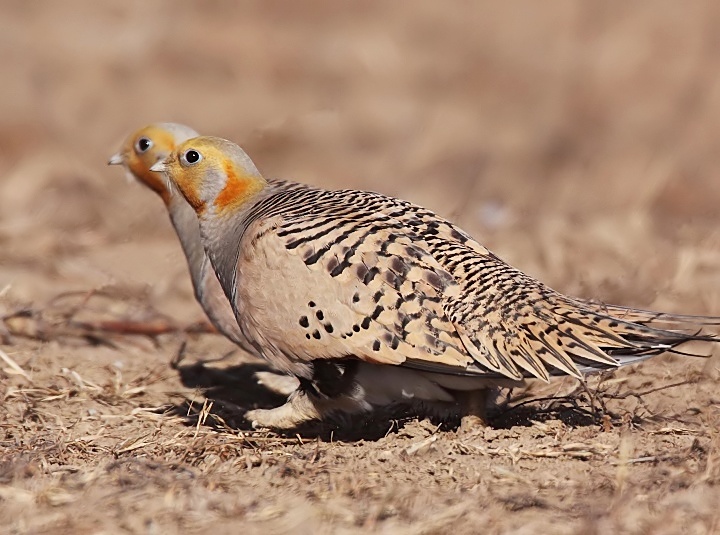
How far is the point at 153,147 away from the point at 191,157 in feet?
4.77

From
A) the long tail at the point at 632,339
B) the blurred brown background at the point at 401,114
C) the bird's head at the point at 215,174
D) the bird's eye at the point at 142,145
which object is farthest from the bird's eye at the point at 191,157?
the blurred brown background at the point at 401,114

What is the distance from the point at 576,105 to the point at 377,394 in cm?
811

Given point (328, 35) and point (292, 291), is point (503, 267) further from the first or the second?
point (328, 35)

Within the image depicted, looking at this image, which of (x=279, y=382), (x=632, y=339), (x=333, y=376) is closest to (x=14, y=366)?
(x=279, y=382)

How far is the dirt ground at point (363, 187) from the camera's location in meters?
4.15

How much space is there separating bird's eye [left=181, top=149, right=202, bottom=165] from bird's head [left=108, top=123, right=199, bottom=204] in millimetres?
1344

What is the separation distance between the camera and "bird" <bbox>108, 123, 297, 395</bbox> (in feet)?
20.0

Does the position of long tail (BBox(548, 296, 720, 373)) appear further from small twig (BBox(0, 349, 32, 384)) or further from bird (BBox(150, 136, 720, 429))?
small twig (BBox(0, 349, 32, 384))

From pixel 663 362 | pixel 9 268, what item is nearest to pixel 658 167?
pixel 663 362

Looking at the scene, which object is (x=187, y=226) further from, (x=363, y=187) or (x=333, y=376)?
(x=363, y=187)

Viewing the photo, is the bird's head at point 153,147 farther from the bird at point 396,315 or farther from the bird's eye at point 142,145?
the bird at point 396,315

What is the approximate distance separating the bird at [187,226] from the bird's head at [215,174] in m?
0.66

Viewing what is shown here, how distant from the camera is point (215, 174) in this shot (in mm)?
5578

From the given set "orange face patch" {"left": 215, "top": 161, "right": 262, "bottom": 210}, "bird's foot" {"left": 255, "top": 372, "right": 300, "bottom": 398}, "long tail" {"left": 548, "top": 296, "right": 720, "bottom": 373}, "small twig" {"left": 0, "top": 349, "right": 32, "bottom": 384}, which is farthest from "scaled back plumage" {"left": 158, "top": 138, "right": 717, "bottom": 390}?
"small twig" {"left": 0, "top": 349, "right": 32, "bottom": 384}
